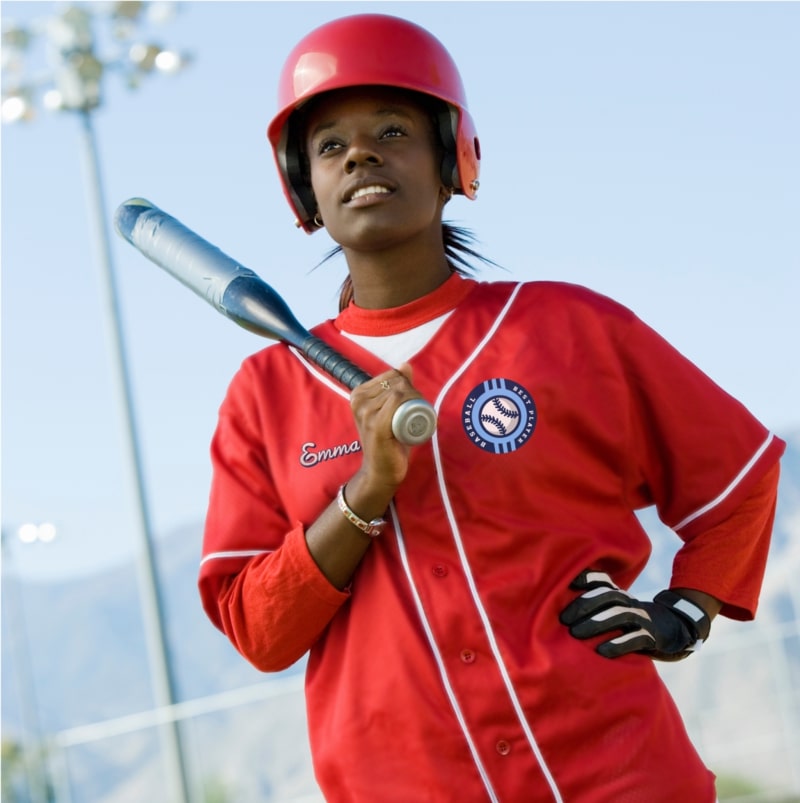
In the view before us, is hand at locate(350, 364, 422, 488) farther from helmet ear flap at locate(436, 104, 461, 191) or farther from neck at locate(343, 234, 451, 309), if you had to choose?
helmet ear flap at locate(436, 104, 461, 191)

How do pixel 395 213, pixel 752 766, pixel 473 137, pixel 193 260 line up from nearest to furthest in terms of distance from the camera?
pixel 395 213 → pixel 473 137 → pixel 193 260 → pixel 752 766

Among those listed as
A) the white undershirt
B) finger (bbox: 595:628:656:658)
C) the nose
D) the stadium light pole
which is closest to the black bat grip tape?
the white undershirt

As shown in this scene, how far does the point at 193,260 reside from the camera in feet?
11.0

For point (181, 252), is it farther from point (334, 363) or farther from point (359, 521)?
point (359, 521)

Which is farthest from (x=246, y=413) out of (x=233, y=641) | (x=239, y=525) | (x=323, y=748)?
(x=323, y=748)

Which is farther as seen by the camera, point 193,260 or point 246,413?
point 193,260

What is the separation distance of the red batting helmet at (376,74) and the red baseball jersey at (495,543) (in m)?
0.29

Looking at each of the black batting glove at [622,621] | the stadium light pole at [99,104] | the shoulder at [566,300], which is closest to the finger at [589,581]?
the black batting glove at [622,621]

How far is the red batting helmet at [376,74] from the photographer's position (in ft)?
9.70

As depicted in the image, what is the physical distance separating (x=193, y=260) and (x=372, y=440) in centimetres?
94

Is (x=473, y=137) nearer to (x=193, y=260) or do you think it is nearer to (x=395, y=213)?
(x=395, y=213)

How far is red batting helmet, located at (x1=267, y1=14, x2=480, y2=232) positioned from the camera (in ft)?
9.70

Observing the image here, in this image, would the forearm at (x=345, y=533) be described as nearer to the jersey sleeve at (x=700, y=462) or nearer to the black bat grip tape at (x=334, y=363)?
the black bat grip tape at (x=334, y=363)

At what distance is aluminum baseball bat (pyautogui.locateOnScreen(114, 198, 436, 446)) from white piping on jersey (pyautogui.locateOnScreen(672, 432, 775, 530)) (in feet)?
2.22
